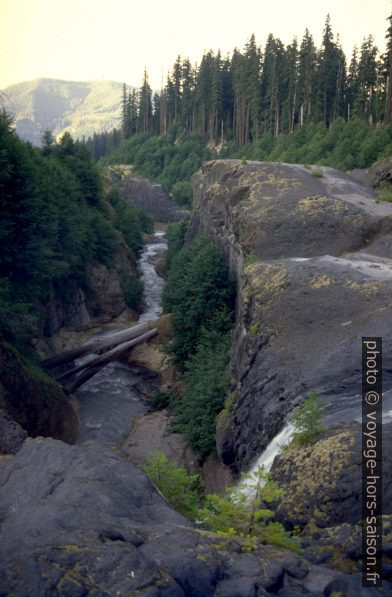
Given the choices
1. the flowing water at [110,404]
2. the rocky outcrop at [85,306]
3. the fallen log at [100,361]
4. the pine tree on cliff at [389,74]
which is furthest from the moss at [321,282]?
the pine tree on cliff at [389,74]

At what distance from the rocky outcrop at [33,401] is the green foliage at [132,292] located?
15.6 metres

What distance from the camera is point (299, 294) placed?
16.3m

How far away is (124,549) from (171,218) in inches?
2573

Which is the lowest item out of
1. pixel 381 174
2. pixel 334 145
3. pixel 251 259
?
pixel 251 259

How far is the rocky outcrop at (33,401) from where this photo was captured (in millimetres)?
21297

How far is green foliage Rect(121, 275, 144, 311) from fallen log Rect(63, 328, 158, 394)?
8.97m

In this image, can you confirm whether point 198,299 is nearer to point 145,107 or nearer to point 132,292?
point 132,292

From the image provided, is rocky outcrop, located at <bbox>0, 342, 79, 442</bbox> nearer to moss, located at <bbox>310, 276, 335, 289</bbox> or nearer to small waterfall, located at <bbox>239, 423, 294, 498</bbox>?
small waterfall, located at <bbox>239, 423, 294, 498</bbox>

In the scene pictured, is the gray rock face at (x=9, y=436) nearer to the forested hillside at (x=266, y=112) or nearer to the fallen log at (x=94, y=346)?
the fallen log at (x=94, y=346)

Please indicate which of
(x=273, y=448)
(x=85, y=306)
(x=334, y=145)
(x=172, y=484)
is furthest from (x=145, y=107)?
(x=172, y=484)

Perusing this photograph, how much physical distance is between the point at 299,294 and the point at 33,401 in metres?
11.9

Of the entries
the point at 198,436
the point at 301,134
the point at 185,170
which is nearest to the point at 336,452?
the point at 198,436

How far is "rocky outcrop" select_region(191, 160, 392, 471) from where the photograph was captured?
13.3 metres

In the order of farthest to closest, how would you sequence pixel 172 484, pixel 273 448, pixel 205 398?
pixel 205 398 < pixel 273 448 < pixel 172 484
